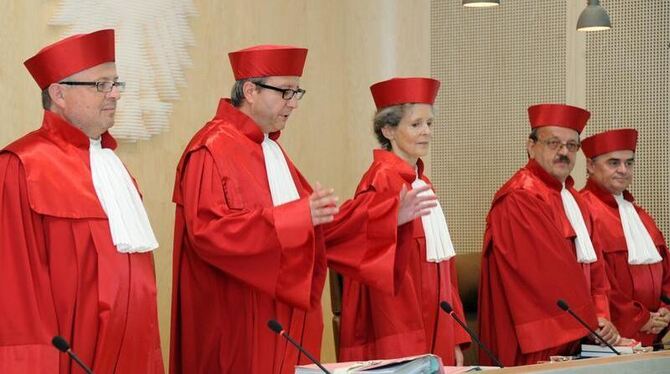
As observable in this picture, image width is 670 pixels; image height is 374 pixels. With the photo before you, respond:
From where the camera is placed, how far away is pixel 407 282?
5734mm

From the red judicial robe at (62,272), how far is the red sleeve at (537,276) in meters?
2.58

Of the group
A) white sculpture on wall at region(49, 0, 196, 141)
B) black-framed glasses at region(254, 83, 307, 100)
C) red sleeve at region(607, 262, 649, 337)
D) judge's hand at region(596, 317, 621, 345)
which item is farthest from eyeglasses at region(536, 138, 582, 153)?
black-framed glasses at region(254, 83, 307, 100)

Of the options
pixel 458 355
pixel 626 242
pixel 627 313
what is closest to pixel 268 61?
pixel 458 355

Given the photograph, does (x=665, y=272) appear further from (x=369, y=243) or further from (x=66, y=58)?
(x=66, y=58)

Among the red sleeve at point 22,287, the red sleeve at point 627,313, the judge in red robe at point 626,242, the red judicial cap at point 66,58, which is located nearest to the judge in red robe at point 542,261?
the red sleeve at point 627,313

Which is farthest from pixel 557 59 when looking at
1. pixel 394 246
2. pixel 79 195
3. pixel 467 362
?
pixel 79 195

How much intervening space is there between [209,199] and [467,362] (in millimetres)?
2916

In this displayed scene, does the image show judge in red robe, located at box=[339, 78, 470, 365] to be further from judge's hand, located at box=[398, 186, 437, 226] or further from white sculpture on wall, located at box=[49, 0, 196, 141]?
white sculpture on wall, located at box=[49, 0, 196, 141]

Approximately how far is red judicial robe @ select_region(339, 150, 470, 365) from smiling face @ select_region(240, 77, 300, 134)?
2.27 ft

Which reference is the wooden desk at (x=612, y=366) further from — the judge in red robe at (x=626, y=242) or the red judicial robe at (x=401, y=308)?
the judge in red robe at (x=626, y=242)

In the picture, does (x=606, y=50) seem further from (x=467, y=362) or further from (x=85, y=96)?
(x=85, y=96)

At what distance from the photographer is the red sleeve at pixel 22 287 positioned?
412 cm

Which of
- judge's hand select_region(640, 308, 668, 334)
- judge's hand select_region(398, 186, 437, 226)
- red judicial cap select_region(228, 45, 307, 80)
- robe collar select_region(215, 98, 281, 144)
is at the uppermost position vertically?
red judicial cap select_region(228, 45, 307, 80)

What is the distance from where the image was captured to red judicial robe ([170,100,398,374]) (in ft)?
15.6
